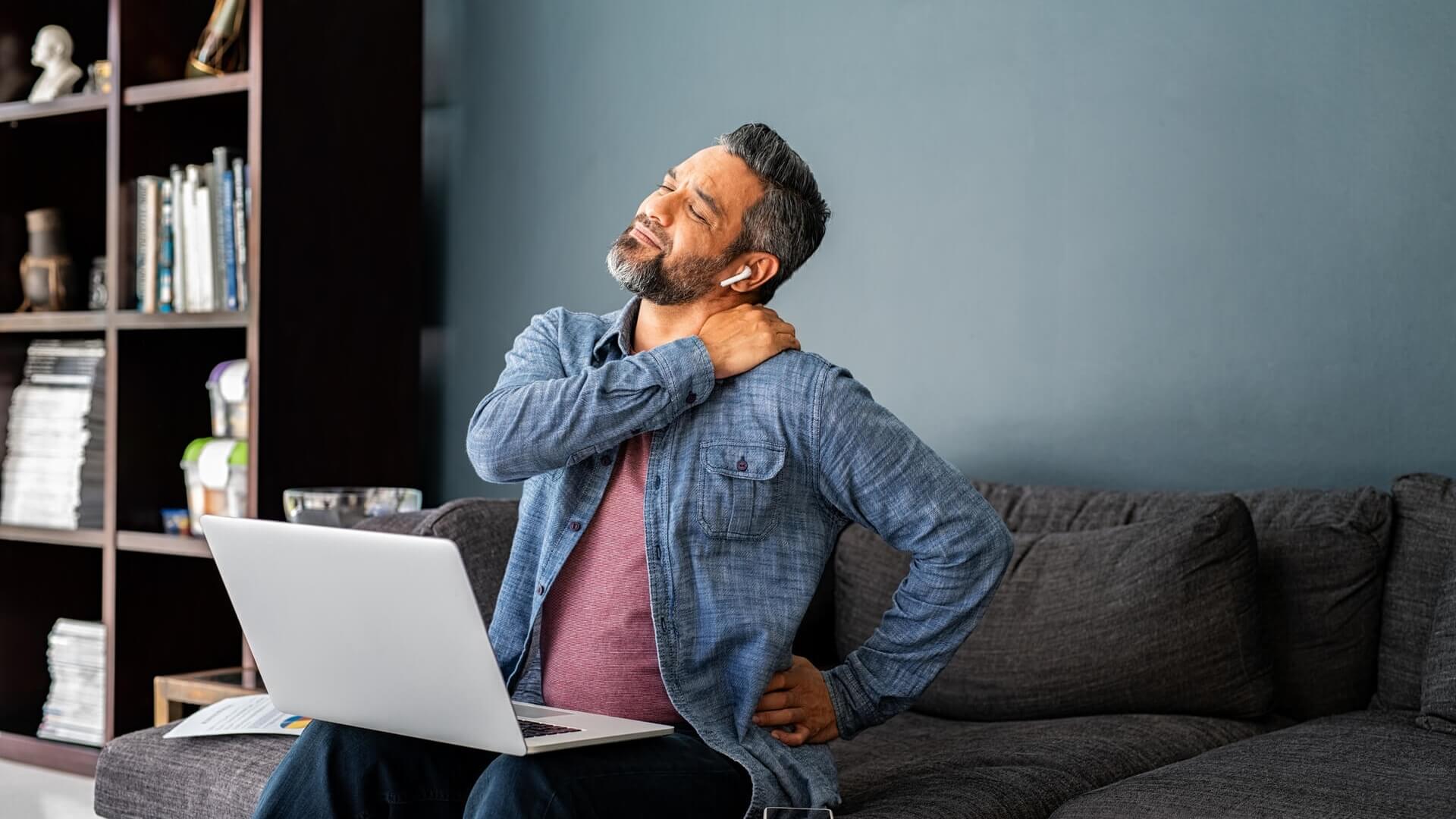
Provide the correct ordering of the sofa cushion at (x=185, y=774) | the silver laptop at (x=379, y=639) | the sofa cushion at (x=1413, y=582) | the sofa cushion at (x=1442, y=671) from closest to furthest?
the silver laptop at (x=379, y=639)
the sofa cushion at (x=185, y=774)
the sofa cushion at (x=1442, y=671)
the sofa cushion at (x=1413, y=582)

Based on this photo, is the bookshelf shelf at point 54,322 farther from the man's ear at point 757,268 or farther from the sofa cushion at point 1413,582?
the sofa cushion at point 1413,582

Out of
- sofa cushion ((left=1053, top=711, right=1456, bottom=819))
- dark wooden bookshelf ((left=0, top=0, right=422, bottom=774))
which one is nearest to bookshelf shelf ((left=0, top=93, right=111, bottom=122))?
dark wooden bookshelf ((left=0, top=0, right=422, bottom=774))

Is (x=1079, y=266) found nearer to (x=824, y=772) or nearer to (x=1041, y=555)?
(x=1041, y=555)

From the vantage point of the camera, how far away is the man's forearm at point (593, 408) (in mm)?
1515

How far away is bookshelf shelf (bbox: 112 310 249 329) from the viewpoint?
289 centimetres

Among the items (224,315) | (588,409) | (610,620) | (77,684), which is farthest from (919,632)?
(77,684)

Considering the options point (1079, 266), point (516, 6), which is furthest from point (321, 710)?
point (516, 6)

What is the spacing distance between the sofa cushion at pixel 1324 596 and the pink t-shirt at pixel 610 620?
3.33ft

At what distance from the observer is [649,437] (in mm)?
1607

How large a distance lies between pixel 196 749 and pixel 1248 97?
6.59 feet

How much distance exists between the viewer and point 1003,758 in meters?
1.86

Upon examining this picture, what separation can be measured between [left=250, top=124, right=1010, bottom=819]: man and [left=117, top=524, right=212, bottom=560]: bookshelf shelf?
4.98 feet

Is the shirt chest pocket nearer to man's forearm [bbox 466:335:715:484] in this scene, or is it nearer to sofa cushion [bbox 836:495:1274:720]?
man's forearm [bbox 466:335:715:484]

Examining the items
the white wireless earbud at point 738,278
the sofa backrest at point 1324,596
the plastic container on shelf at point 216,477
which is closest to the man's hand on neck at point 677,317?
the white wireless earbud at point 738,278
